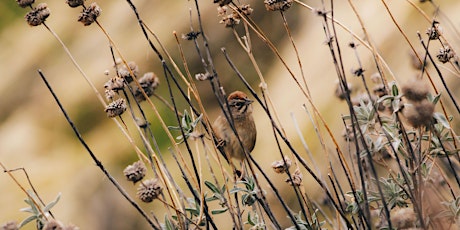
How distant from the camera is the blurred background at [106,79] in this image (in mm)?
3312

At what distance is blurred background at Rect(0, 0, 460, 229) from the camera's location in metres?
Result: 3.31

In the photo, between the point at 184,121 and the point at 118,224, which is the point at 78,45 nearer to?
the point at 118,224

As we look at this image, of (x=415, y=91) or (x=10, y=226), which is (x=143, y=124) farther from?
(x=415, y=91)

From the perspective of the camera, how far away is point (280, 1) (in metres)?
1.32

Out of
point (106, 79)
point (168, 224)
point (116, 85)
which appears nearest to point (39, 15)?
point (116, 85)

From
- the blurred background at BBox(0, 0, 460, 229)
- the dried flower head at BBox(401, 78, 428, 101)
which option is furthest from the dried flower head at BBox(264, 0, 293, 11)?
the blurred background at BBox(0, 0, 460, 229)

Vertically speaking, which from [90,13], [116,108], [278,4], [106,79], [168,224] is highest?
[106,79]

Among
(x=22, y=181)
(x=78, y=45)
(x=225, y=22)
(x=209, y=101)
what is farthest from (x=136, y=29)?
(x=225, y=22)

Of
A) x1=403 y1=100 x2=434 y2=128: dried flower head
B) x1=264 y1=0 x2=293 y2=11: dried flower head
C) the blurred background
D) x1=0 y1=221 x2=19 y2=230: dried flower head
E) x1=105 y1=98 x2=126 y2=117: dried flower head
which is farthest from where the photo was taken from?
the blurred background

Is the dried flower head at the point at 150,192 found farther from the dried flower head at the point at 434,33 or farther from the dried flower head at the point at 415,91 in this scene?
the dried flower head at the point at 434,33

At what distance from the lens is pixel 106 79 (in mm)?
3641

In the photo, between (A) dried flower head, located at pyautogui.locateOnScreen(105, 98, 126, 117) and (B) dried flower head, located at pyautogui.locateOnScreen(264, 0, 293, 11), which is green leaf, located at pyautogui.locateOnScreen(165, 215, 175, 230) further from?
(B) dried flower head, located at pyautogui.locateOnScreen(264, 0, 293, 11)

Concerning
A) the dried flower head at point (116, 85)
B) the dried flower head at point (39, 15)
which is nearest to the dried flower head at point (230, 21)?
the dried flower head at point (116, 85)

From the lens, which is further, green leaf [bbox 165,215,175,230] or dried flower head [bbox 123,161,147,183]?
green leaf [bbox 165,215,175,230]
